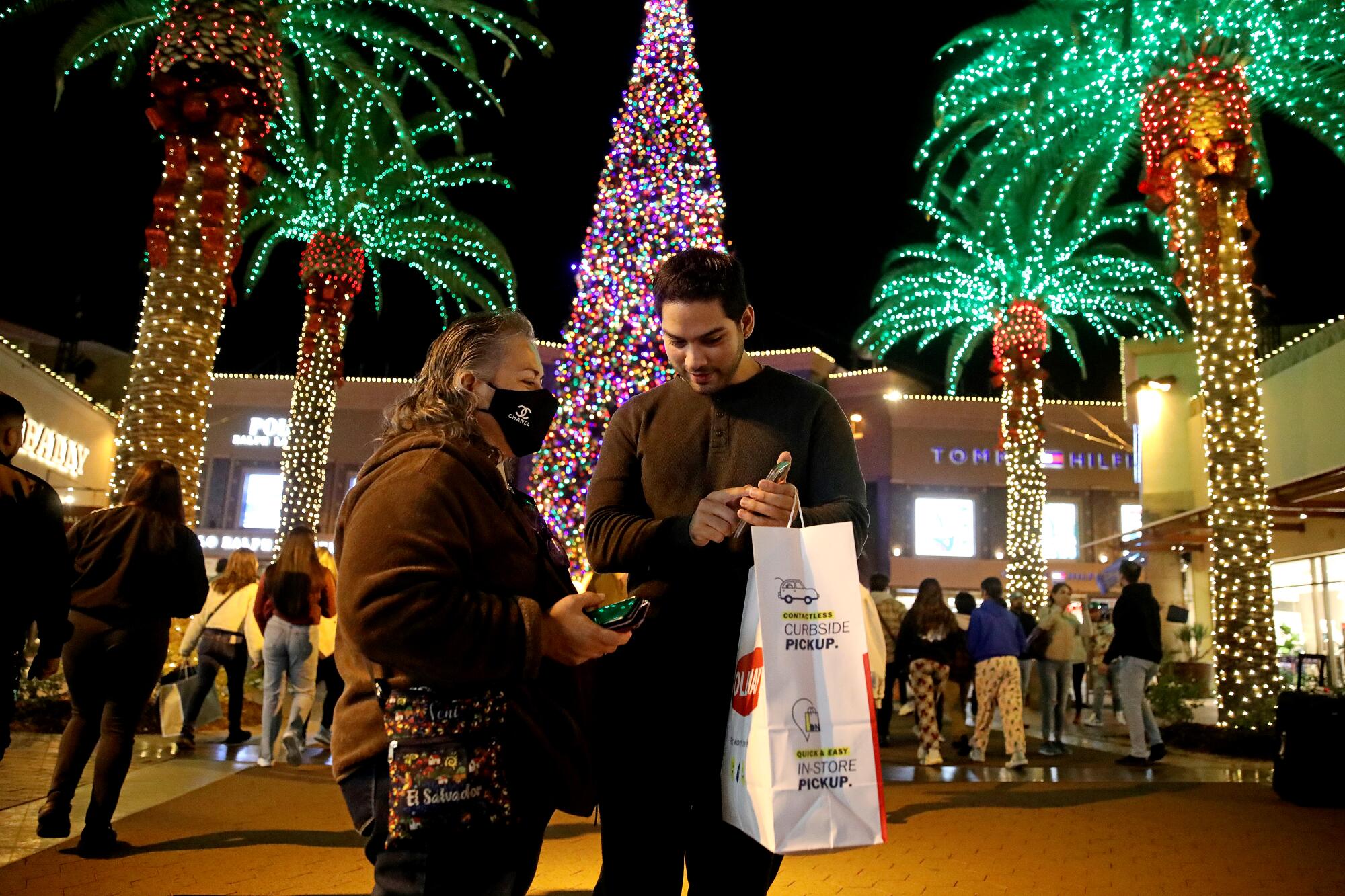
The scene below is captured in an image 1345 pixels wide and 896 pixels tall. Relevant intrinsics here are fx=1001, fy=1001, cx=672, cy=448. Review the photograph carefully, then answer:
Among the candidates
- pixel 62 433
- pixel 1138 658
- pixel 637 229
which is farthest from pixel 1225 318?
pixel 62 433

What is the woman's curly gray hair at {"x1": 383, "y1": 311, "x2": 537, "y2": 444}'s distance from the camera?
2328mm

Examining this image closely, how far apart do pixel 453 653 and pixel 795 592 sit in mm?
805

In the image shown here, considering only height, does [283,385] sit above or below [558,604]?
above

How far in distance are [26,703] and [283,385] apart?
32624 mm

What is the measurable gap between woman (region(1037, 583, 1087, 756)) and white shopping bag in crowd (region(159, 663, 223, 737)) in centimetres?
958

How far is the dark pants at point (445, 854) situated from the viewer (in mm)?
2064

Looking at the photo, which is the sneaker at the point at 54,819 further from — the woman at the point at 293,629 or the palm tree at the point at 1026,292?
the palm tree at the point at 1026,292

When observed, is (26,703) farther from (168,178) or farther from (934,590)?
(934,590)

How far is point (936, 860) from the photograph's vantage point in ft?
19.7

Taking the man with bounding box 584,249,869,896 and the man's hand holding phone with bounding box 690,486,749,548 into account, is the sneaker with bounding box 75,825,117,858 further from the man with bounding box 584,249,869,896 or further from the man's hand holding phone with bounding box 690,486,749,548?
the man's hand holding phone with bounding box 690,486,749,548

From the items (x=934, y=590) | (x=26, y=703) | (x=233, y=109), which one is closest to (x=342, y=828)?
(x=26, y=703)

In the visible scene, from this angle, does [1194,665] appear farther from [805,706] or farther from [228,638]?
[805,706]

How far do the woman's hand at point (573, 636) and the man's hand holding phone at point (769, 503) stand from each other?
1.38 feet

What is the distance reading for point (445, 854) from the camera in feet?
6.77
